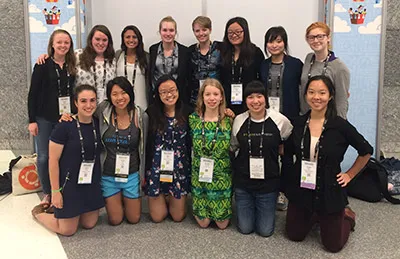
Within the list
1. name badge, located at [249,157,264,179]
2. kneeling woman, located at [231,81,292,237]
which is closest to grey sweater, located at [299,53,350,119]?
kneeling woman, located at [231,81,292,237]

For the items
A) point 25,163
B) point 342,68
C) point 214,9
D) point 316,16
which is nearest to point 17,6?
point 25,163

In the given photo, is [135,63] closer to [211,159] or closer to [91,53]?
[91,53]

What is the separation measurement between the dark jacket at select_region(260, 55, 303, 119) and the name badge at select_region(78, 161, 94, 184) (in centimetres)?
145

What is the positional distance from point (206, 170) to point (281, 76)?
0.93m

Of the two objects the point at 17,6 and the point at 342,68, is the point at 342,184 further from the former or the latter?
the point at 17,6

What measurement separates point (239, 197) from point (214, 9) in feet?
6.58

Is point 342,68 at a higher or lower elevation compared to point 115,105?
higher

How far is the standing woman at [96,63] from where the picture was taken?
3117 millimetres

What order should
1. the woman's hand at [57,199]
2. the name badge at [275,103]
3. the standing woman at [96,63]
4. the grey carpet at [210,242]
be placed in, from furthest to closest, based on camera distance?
the standing woman at [96,63] < the name badge at [275,103] < the woman's hand at [57,199] < the grey carpet at [210,242]

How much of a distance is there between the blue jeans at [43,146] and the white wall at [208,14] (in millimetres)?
1185

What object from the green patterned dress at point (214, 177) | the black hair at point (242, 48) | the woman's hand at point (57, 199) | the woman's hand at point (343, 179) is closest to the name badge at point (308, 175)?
the woman's hand at point (343, 179)

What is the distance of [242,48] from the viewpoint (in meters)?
3.11

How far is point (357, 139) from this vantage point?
2.48 meters

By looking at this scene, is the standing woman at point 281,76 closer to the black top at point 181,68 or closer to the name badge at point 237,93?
the name badge at point 237,93
